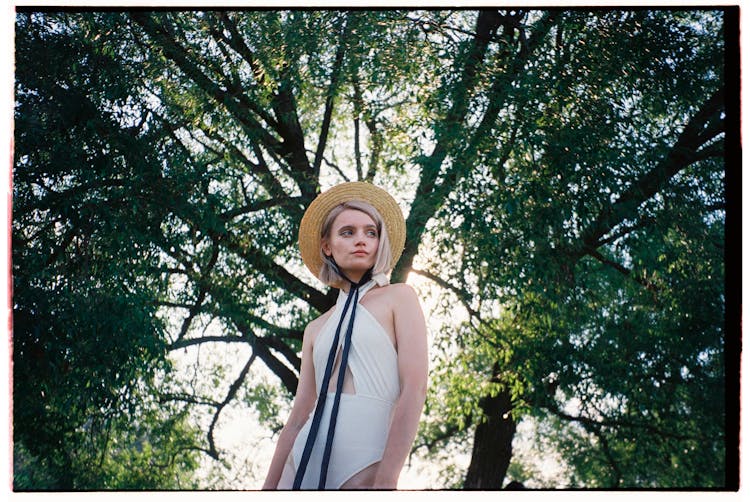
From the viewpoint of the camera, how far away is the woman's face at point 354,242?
293 cm

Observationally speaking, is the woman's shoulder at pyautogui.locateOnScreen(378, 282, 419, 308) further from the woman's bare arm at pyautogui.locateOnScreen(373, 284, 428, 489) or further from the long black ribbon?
the long black ribbon

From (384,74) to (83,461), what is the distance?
4.53 meters

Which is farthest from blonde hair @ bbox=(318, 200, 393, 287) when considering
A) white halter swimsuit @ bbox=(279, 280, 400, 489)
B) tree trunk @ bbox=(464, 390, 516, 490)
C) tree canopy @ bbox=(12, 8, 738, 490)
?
tree trunk @ bbox=(464, 390, 516, 490)

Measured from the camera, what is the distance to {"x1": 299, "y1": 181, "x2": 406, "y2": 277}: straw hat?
3.12m

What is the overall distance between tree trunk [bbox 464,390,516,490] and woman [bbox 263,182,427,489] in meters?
6.01

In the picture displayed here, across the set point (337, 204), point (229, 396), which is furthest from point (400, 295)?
point (229, 396)

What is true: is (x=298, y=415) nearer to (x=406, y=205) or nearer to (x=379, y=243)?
(x=379, y=243)

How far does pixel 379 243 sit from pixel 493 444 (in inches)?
249

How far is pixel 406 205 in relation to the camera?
25.2 feet

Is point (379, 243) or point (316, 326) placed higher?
point (379, 243)

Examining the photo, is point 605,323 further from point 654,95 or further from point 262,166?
point 262,166

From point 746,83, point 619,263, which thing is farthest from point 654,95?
point 746,83

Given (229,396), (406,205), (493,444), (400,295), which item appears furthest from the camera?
(229,396)

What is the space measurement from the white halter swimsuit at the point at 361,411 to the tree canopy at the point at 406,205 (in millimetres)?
3007
